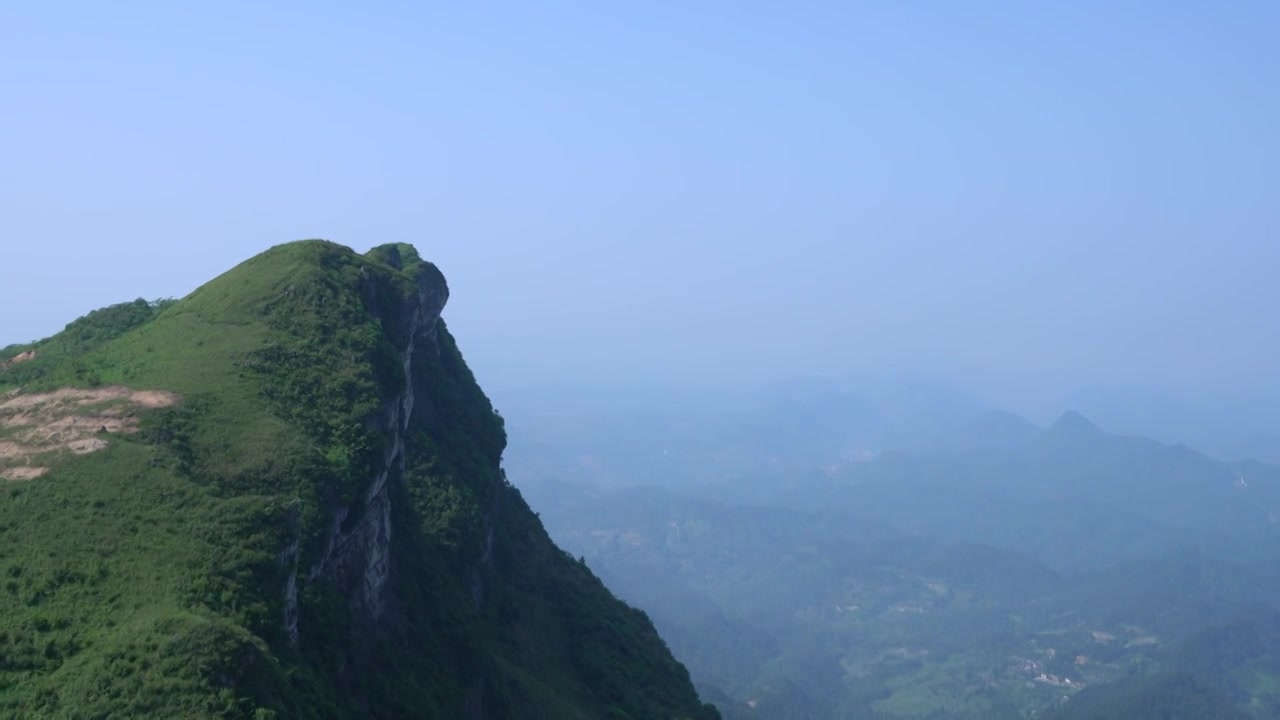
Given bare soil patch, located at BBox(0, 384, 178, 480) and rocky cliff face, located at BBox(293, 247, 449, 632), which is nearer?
bare soil patch, located at BBox(0, 384, 178, 480)

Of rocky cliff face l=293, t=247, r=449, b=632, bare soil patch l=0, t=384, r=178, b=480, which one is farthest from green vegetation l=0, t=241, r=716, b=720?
bare soil patch l=0, t=384, r=178, b=480

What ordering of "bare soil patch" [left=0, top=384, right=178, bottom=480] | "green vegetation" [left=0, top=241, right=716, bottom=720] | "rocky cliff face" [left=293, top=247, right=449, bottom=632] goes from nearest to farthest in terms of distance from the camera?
"green vegetation" [left=0, top=241, right=716, bottom=720] < "bare soil patch" [left=0, top=384, right=178, bottom=480] < "rocky cliff face" [left=293, top=247, right=449, bottom=632]

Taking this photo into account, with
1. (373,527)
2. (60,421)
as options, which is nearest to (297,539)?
(373,527)

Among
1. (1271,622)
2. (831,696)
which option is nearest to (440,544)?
(831,696)

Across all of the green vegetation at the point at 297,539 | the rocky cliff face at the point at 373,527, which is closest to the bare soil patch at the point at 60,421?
the green vegetation at the point at 297,539

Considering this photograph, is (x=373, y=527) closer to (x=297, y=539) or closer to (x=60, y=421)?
(x=297, y=539)

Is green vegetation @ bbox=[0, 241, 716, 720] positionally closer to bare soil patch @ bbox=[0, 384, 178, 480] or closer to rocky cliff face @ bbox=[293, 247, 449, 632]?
rocky cliff face @ bbox=[293, 247, 449, 632]

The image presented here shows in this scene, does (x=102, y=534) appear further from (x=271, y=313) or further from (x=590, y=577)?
(x=590, y=577)

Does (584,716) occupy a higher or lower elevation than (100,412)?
lower
